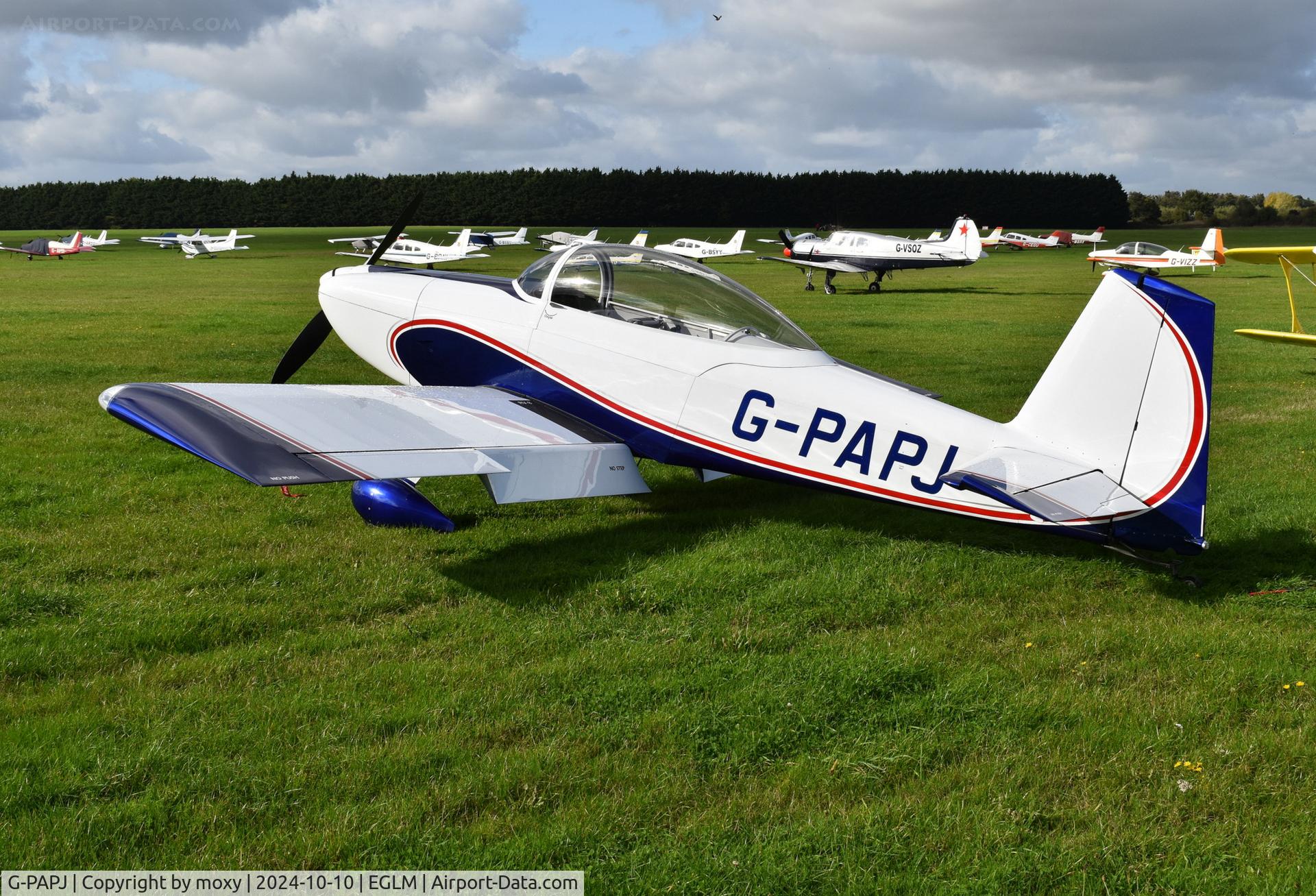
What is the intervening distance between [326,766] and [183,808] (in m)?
0.47

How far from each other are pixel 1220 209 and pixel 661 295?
104 metres

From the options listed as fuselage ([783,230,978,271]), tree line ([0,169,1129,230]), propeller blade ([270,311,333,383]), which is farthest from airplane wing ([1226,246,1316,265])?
tree line ([0,169,1129,230])

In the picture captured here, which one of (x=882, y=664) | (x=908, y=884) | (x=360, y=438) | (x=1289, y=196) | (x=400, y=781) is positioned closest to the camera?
(x=908, y=884)

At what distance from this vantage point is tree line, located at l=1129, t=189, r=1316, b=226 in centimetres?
9012

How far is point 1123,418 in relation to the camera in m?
4.91

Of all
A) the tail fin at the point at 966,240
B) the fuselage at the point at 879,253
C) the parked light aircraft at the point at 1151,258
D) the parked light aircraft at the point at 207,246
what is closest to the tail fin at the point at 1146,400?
the fuselage at the point at 879,253

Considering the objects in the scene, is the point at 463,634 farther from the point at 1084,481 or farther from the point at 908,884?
the point at 1084,481

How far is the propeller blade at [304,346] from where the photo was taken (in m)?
8.52

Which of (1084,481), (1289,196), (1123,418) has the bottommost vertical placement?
(1084,481)

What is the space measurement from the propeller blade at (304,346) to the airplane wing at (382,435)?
83.2 inches

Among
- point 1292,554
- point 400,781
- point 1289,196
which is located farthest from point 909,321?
point 1289,196

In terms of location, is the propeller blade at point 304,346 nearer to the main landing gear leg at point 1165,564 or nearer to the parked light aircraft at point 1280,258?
the main landing gear leg at point 1165,564

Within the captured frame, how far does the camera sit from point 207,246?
5325cm

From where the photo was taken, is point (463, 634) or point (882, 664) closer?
point (882, 664)
